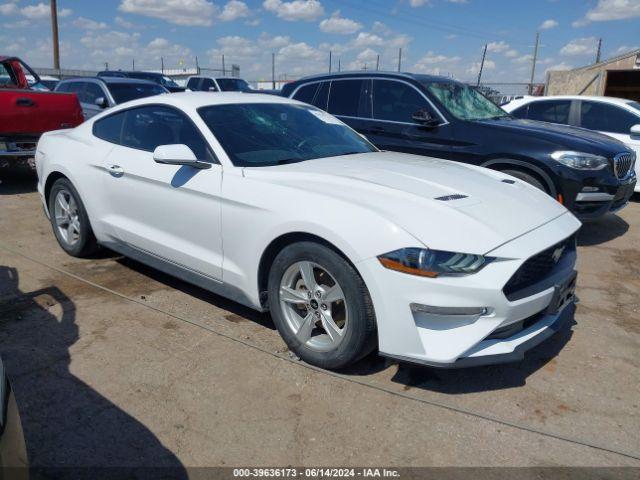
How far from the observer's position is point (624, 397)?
9.96ft

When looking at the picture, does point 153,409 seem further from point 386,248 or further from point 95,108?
point 95,108

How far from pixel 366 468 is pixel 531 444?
833mm

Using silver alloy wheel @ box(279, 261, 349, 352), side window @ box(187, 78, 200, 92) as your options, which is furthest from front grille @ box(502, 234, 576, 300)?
side window @ box(187, 78, 200, 92)

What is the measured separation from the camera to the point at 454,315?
8.98 ft

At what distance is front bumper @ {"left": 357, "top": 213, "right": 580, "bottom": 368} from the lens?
2.70 m

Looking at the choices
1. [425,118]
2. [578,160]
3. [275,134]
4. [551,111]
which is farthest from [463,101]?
[275,134]

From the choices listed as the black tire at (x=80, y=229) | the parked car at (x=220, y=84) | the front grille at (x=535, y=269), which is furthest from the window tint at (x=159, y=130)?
the parked car at (x=220, y=84)

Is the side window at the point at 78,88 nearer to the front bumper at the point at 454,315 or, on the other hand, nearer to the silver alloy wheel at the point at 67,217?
the silver alloy wheel at the point at 67,217

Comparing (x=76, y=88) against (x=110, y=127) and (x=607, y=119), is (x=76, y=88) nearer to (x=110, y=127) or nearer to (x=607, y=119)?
(x=110, y=127)

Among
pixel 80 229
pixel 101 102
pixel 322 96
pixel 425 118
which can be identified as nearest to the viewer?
pixel 80 229

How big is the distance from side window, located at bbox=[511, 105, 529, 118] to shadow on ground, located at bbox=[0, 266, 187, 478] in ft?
24.2

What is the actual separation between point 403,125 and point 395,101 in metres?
0.35

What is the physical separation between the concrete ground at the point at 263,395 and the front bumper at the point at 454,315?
348 millimetres

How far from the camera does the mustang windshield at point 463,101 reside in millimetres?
6359
